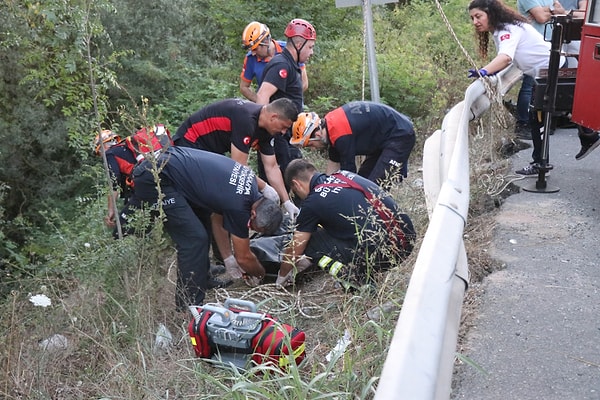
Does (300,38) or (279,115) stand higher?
(300,38)

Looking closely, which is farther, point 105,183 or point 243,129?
point 105,183

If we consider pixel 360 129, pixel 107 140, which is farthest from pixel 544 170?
pixel 107 140

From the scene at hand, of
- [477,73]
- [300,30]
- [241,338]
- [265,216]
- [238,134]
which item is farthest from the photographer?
[300,30]

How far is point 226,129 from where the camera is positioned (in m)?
6.14

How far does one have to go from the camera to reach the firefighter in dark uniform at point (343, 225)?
4516 millimetres

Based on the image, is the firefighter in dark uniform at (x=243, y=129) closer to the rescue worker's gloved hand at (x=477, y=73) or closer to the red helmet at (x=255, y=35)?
the red helmet at (x=255, y=35)

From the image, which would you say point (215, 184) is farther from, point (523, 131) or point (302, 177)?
point (523, 131)

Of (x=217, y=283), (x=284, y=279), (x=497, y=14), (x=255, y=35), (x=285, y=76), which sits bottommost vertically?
(x=217, y=283)

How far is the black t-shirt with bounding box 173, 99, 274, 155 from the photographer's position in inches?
234

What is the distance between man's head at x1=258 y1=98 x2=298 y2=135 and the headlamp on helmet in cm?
19

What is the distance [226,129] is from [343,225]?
5.81ft

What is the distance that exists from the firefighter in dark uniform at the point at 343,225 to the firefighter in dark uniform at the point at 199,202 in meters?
0.30

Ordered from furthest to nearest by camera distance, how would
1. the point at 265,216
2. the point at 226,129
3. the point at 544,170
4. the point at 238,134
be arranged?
the point at 226,129, the point at 238,134, the point at 544,170, the point at 265,216

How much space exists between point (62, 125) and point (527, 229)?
792 centimetres
